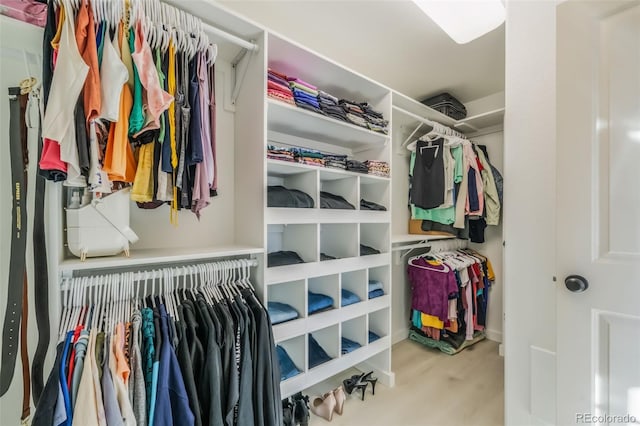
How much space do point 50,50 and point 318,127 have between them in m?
1.24

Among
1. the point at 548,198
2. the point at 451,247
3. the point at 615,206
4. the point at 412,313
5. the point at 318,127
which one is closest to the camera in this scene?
the point at 615,206

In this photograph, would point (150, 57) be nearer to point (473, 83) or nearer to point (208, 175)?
point (208, 175)

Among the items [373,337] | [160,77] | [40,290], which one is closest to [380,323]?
[373,337]

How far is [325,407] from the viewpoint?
1522mm

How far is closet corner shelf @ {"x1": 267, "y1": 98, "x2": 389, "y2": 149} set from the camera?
1.49 meters

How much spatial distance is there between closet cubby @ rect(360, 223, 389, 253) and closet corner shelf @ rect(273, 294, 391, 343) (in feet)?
1.17

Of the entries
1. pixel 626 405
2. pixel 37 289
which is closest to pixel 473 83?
pixel 626 405

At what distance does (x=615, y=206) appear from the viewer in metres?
0.94

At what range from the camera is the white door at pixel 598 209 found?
2.97 ft

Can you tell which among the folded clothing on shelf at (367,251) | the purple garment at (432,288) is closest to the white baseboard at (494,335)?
the purple garment at (432,288)

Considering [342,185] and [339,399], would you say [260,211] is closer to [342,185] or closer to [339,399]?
[342,185]

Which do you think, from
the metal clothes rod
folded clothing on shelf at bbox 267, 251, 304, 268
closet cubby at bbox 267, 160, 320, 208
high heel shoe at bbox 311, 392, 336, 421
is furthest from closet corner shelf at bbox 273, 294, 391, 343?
the metal clothes rod

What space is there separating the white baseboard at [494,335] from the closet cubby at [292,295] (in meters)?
2.21

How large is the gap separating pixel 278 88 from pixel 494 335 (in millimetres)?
2951
